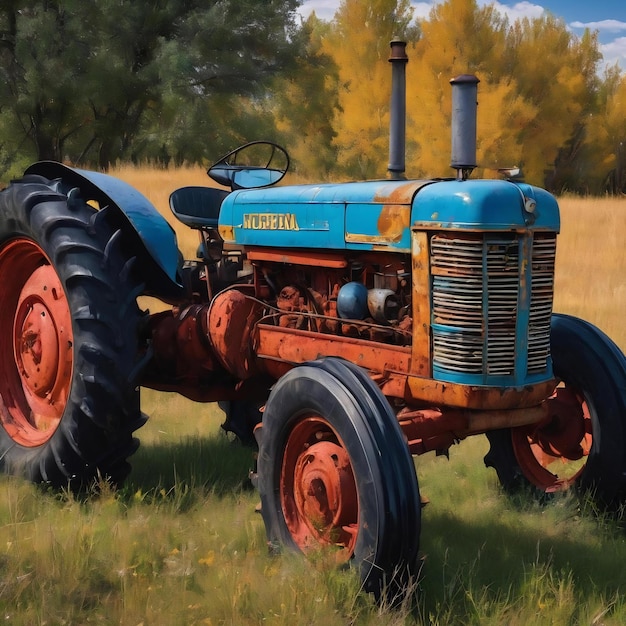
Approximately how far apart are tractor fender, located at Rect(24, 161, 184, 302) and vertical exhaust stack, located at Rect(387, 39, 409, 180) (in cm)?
118

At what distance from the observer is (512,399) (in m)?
3.14

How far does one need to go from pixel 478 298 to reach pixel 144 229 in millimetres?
1750

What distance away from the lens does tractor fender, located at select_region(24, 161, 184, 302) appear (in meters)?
3.94

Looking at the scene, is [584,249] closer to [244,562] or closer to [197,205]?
[197,205]

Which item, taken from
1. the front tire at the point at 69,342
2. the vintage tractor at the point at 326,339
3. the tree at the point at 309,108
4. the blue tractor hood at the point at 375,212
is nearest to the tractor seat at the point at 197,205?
the vintage tractor at the point at 326,339

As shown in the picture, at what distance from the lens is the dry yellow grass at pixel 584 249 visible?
8.80 metres

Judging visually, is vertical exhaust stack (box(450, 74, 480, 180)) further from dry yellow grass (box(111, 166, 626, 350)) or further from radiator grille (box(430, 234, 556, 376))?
dry yellow grass (box(111, 166, 626, 350))

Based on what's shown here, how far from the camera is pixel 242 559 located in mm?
3160

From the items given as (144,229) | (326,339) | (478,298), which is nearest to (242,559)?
(326,339)

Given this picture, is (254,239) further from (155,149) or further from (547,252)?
(155,149)

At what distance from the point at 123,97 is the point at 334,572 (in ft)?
68.1

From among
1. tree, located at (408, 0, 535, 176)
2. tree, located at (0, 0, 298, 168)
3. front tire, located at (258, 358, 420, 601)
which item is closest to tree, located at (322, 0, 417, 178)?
tree, located at (408, 0, 535, 176)

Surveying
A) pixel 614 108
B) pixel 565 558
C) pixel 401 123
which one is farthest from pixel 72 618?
pixel 614 108

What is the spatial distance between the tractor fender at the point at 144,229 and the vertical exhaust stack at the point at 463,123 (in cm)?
154
